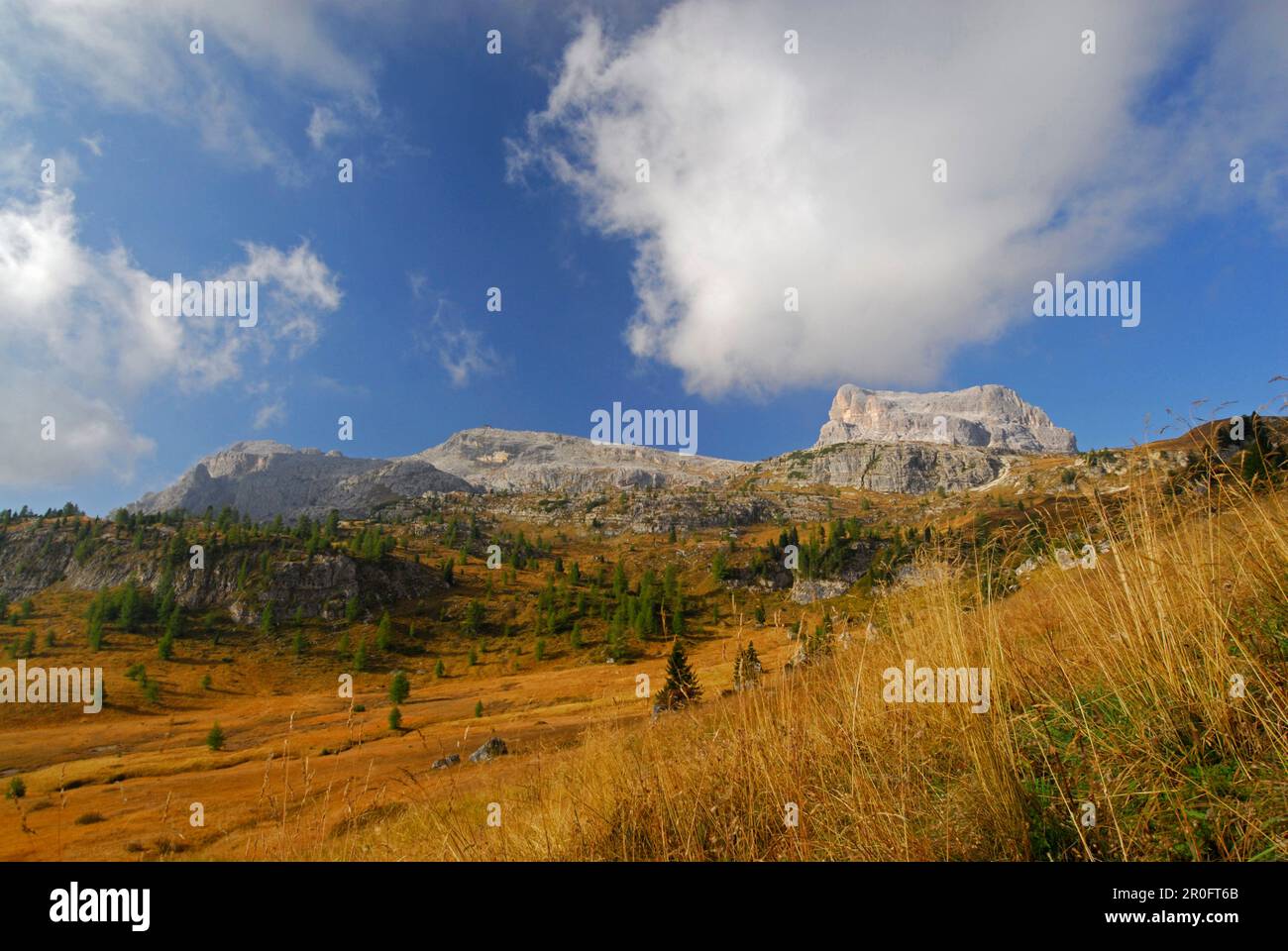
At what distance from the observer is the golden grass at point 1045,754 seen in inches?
98.7

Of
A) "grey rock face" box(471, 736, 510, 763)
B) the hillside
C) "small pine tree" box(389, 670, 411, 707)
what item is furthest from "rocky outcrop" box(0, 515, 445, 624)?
the hillside

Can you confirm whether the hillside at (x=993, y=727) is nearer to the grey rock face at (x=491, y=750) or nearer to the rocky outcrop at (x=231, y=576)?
the grey rock face at (x=491, y=750)

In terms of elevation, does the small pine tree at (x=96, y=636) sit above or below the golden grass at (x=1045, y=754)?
below

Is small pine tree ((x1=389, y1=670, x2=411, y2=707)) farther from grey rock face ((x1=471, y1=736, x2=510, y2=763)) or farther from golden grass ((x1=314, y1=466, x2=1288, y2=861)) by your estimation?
golden grass ((x1=314, y1=466, x2=1288, y2=861))

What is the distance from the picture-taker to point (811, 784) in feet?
12.4

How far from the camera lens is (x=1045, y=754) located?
308 centimetres

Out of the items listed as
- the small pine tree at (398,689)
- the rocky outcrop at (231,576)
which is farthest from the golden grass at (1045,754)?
the rocky outcrop at (231,576)

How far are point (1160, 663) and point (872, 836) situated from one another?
1990 millimetres

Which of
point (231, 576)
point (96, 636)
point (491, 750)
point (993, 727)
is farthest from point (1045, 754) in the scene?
point (231, 576)

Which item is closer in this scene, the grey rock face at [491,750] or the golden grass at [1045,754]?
the golden grass at [1045,754]

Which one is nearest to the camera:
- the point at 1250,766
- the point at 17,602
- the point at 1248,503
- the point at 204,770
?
the point at 1250,766

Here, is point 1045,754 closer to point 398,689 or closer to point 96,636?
point 398,689

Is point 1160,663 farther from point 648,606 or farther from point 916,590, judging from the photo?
point 648,606
